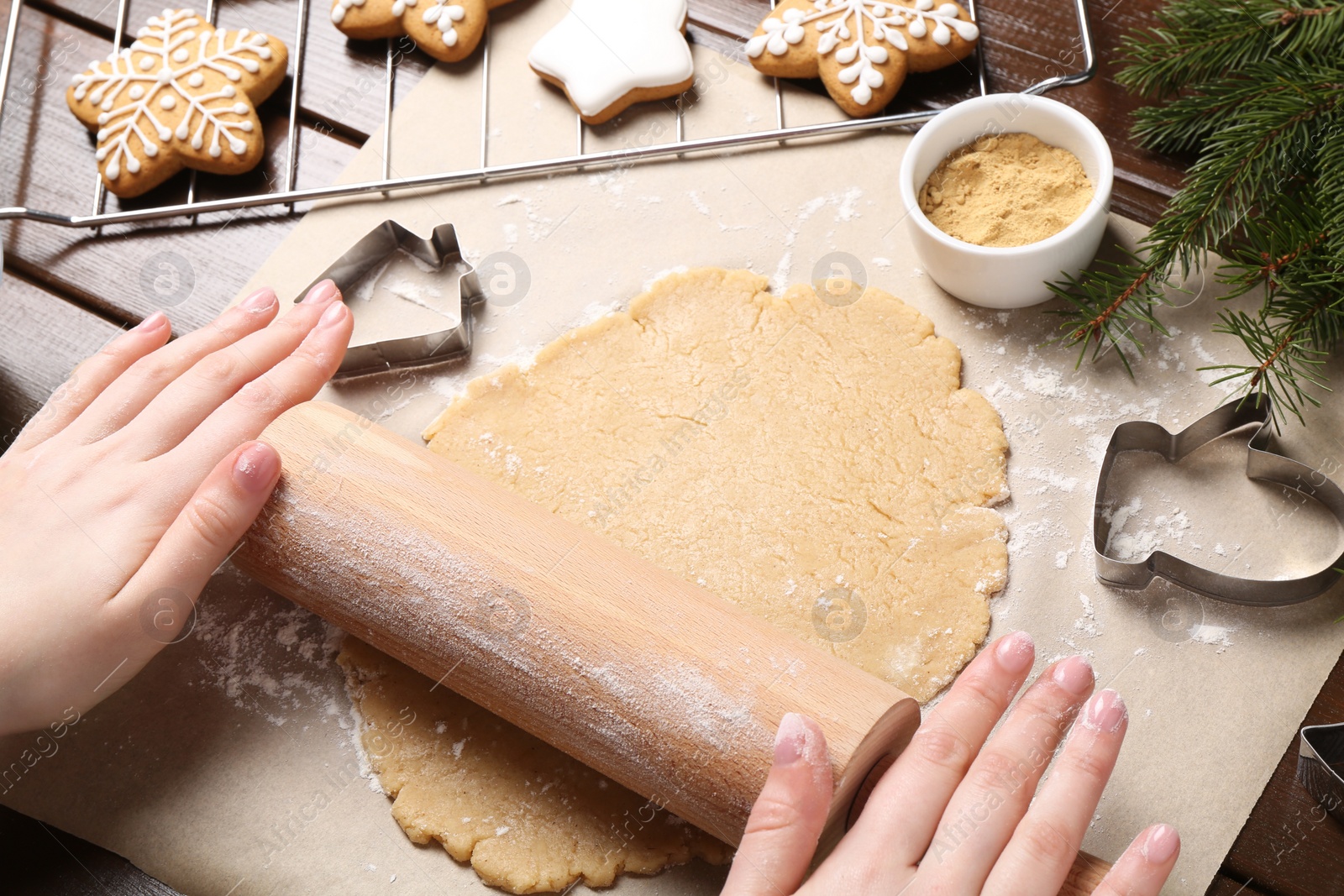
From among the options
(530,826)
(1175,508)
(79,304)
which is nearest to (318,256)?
(79,304)

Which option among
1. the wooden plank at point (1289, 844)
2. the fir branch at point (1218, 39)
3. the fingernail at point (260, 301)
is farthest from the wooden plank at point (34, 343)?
the wooden plank at point (1289, 844)

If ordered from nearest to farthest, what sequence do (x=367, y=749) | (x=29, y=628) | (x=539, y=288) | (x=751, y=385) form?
(x=29, y=628), (x=367, y=749), (x=751, y=385), (x=539, y=288)

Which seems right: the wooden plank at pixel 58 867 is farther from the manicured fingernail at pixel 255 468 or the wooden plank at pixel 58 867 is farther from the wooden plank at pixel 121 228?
the wooden plank at pixel 121 228

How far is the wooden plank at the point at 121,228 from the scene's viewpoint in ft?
4.70

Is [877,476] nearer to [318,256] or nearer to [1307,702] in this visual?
[1307,702]

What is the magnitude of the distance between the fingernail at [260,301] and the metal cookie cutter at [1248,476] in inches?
41.9

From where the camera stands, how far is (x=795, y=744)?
909 mm

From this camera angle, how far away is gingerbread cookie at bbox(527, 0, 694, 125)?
1.42m

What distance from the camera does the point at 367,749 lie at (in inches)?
46.1

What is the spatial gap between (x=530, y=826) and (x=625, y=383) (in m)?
0.55

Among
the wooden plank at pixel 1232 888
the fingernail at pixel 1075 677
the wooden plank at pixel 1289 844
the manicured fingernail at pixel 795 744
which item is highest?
the manicured fingernail at pixel 795 744

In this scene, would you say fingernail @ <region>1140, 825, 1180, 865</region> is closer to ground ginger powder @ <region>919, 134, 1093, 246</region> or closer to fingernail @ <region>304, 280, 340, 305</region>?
ground ginger powder @ <region>919, 134, 1093, 246</region>

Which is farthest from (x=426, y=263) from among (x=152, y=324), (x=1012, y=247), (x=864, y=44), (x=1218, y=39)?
(x=1218, y=39)

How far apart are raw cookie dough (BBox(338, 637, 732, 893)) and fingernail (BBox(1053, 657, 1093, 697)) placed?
410 millimetres
